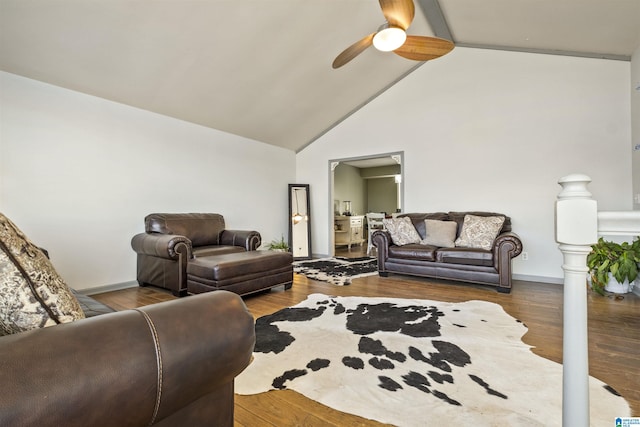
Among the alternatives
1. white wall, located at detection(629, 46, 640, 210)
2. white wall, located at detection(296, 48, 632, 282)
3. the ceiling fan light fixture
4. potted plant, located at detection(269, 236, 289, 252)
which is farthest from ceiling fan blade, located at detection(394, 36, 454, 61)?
potted plant, located at detection(269, 236, 289, 252)

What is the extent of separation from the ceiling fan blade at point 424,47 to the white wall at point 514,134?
2052mm

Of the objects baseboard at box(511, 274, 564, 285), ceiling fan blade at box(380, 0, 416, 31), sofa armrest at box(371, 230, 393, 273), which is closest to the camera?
ceiling fan blade at box(380, 0, 416, 31)

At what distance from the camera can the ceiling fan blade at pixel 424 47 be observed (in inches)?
113

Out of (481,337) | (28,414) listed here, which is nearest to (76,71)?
(28,414)

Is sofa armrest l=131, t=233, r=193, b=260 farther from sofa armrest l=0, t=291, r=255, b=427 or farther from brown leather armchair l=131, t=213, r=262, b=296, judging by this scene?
sofa armrest l=0, t=291, r=255, b=427

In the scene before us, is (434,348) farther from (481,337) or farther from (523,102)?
(523,102)

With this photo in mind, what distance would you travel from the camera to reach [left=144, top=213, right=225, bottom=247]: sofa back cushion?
3934mm

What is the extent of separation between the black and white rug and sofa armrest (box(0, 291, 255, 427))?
3.15 metres

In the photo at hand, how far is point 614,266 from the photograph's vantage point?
10.3 feet

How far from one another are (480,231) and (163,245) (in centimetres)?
397

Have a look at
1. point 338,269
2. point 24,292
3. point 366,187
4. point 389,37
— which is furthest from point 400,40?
point 366,187

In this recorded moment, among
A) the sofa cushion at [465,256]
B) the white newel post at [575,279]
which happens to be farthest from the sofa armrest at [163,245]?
the white newel post at [575,279]

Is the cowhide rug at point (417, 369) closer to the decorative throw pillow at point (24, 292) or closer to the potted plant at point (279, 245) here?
the decorative throw pillow at point (24, 292)

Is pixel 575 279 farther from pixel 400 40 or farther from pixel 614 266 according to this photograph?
pixel 614 266
